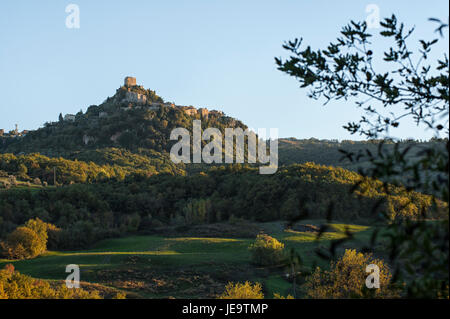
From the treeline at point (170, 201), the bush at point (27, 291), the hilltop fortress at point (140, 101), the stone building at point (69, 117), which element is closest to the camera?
the bush at point (27, 291)

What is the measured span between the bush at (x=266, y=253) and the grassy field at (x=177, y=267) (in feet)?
2.12

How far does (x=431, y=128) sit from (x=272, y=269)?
2645 centimetres

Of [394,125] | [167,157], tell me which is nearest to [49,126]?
[167,157]

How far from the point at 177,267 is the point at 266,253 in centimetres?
575

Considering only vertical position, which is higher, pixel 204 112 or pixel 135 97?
pixel 135 97

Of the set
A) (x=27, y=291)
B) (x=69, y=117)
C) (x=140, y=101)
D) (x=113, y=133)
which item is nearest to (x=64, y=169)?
(x=113, y=133)

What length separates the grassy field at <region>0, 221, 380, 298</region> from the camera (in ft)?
86.2

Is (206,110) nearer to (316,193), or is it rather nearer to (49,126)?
(49,126)

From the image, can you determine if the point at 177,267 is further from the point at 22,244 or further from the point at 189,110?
the point at 189,110

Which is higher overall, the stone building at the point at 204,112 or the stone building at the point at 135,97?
the stone building at the point at 135,97

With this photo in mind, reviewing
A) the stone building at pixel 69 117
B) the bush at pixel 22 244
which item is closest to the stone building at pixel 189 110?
the stone building at pixel 69 117

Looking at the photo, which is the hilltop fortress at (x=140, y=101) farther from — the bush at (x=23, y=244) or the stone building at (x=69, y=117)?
the bush at (x=23, y=244)

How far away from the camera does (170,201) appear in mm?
57875

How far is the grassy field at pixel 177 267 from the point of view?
86.2 ft
